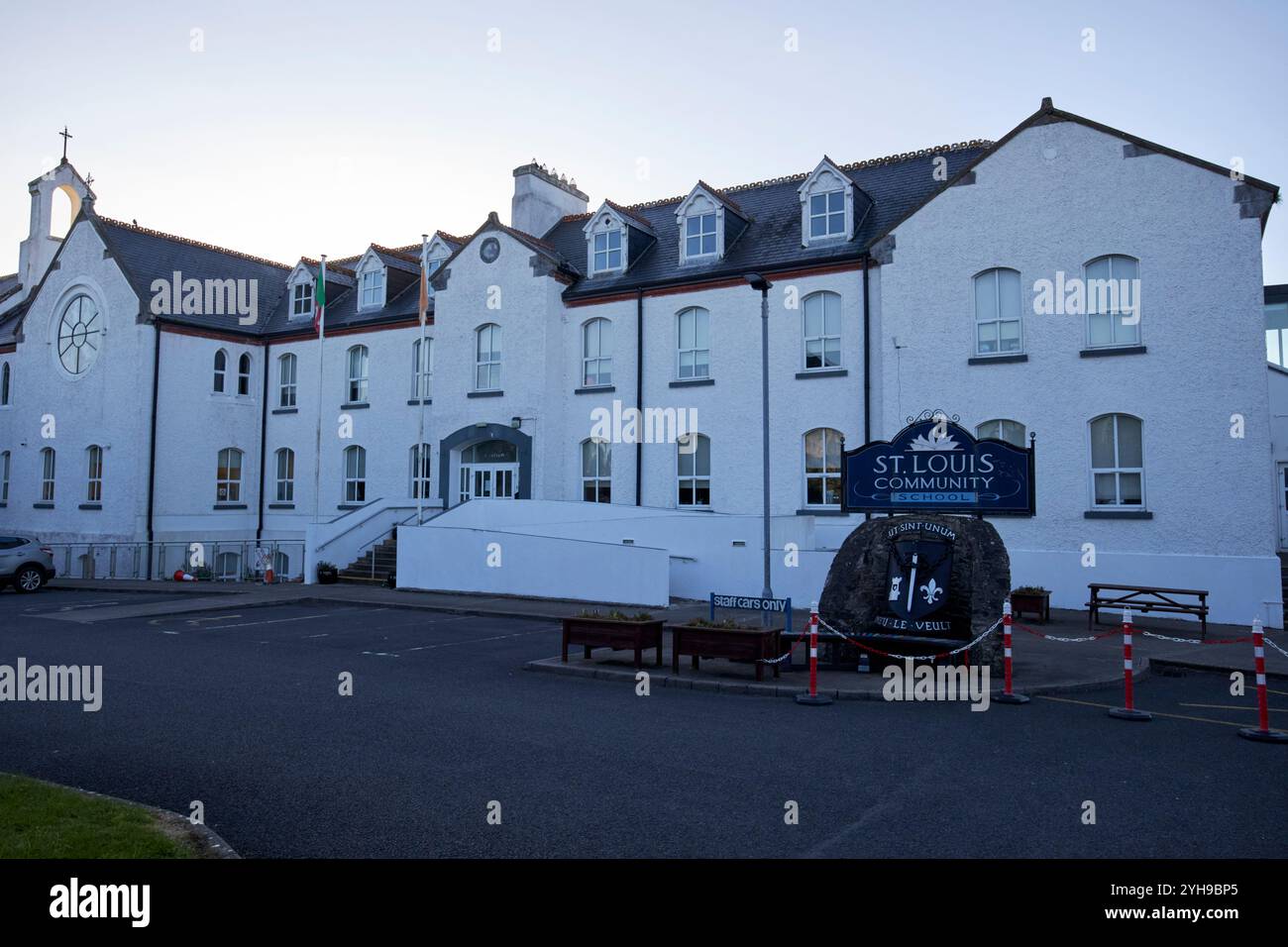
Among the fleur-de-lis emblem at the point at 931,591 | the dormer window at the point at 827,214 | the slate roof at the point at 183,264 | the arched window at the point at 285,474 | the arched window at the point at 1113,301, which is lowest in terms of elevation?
the fleur-de-lis emblem at the point at 931,591

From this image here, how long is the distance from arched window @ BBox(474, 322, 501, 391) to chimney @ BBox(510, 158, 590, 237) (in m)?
4.41

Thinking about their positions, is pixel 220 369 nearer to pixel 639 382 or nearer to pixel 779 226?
pixel 639 382

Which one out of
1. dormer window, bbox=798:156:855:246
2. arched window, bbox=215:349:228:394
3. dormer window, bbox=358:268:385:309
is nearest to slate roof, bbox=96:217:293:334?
arched window, bbox=215:349:228:394

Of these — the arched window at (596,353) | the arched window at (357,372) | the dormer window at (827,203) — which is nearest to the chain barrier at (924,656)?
the dormer window at (827,203)

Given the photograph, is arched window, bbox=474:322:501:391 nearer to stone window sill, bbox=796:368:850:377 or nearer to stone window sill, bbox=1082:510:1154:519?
stone window sill, bbox=796:368:850:377

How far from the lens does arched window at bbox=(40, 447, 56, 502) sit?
116 feet

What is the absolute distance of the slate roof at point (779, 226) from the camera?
81.3 ft

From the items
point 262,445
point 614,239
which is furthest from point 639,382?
point 262,445

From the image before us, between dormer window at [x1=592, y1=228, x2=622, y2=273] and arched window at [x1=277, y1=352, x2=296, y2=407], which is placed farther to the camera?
arched window at [x1=277, y1=352, x2=296, y2=407]

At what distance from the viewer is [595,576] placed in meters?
21.9

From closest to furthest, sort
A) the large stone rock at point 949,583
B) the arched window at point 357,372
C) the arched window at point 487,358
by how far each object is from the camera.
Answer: the large stone rock at point 949,583, the arched window at point 487,358, the arched window at point 357,372

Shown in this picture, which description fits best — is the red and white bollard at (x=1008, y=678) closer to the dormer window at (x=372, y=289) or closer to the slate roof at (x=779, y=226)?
the slate roof at (x=779, y=226)

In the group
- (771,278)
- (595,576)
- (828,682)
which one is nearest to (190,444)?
(595,576)
